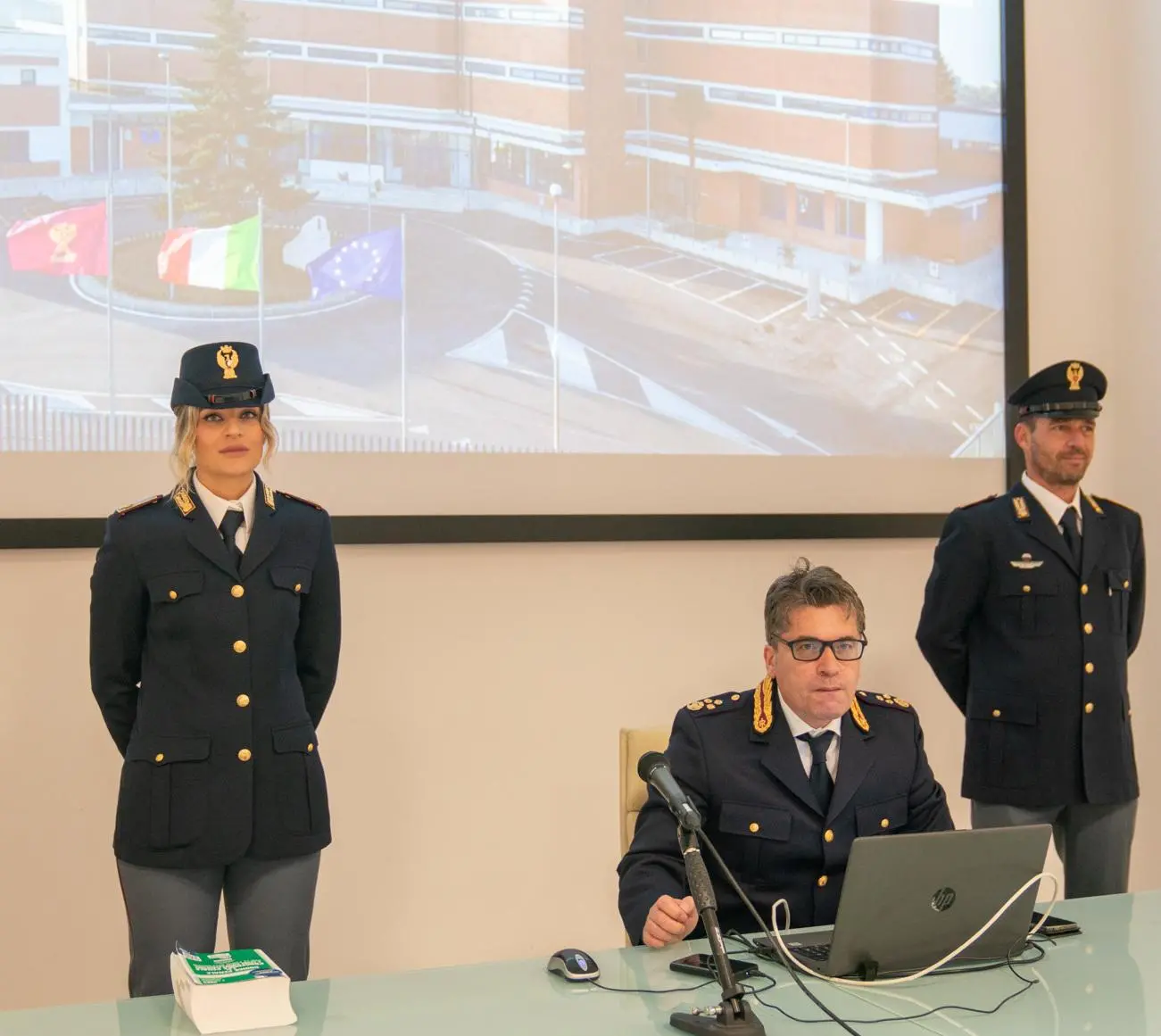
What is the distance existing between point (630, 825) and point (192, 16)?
2.23m

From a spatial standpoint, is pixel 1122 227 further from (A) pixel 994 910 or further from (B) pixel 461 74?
(A) pixel 994 910

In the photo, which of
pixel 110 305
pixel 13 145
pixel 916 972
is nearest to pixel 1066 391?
pixel 916 972

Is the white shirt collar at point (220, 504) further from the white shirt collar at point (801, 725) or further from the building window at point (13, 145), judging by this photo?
the building window at point (13, 145)

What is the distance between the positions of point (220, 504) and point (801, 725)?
43.2 inches

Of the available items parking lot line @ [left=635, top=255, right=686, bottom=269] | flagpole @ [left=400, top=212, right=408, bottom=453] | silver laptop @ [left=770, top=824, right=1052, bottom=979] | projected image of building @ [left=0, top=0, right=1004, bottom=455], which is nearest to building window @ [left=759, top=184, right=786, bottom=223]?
projected image of building @ [left=0, top=0, right=1004, bottom=455]

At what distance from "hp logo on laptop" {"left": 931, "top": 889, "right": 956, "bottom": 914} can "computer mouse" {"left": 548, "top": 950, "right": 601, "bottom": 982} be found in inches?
18.0

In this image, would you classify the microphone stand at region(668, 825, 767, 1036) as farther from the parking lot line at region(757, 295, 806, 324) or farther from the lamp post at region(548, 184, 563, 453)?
the parking lot line at region(757, 295, 806, 324)

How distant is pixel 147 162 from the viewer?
3.50 metres

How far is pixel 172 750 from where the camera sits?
250cm

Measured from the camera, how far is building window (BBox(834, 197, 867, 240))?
4188mm

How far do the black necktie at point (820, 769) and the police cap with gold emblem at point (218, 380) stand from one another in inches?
44.9

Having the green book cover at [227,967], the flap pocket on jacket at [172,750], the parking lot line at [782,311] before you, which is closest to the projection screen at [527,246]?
the parking lot line at [782,311]

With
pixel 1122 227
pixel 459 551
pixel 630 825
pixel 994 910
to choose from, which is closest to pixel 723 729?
pixel 630 825

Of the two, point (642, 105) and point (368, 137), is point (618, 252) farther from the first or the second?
point (368, 137)
